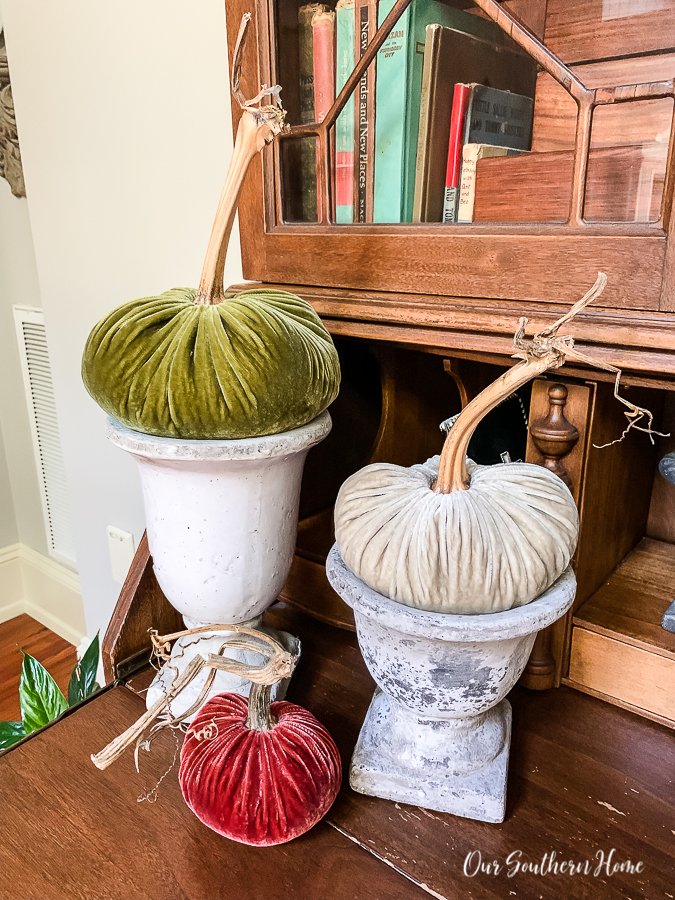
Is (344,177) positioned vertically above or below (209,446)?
above

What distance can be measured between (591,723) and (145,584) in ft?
1.34

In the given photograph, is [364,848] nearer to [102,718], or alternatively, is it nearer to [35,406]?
[102,718]

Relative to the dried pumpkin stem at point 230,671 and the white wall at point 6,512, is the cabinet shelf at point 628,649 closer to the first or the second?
the dried pumpkin stem at point 230,671

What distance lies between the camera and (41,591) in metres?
1.83

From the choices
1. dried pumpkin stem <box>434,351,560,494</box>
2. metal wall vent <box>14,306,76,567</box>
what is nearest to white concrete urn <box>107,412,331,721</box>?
dried pumpkin stem <box>434,351,560,494</box>

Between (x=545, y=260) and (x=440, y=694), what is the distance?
0.31m

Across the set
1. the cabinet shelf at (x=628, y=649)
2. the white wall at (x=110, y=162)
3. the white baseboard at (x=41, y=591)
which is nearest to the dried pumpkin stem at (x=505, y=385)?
the cabinet shelf at (x=628, y=649)

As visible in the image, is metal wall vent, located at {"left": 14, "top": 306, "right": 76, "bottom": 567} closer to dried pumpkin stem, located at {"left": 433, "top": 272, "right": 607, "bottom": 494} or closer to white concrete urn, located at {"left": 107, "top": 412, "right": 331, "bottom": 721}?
white concrete urn, located at {"left": 107, "top": 412, "right": 331, "bottom": 721}

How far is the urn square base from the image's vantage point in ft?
1.49

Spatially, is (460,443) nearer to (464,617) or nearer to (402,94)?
(464,617)

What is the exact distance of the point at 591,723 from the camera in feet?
1.77

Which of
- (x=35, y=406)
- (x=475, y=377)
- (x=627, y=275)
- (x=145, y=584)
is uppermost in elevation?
(x=627, y=275)

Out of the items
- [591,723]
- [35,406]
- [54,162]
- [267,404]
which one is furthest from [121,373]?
[35,406]

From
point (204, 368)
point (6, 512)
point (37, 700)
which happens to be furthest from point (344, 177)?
point (6, 512)
